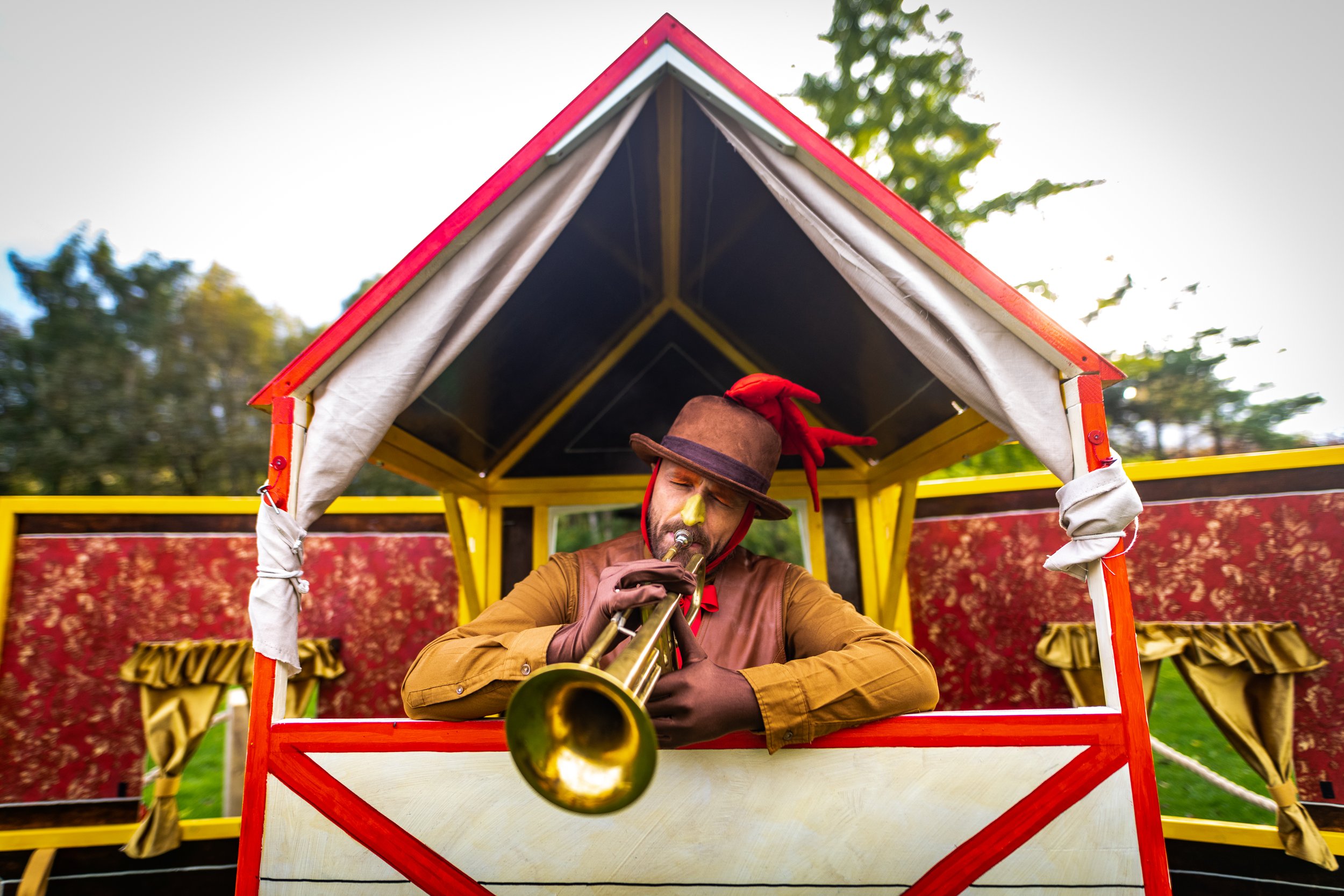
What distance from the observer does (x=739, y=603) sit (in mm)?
2520

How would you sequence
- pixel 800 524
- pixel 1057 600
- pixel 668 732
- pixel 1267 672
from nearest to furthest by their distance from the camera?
pixel 668 732 < pixel 1267 672 < pixel 1057 600 < pixel 800 524

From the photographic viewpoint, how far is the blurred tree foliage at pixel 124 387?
11.9m

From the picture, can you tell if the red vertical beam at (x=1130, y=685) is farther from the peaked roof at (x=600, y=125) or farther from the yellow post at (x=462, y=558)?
the yellow post at (x=462, y=558)

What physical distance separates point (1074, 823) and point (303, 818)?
7.43 ft

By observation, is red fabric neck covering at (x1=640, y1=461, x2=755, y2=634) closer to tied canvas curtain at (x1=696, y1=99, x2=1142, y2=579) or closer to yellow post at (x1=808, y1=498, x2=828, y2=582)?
tied canvas curtain at (x1=696, y1=99, x2=1142, y2=579)

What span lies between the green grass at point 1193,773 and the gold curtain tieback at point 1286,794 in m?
1.47

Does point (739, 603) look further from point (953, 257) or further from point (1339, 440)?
point (1339, 440)

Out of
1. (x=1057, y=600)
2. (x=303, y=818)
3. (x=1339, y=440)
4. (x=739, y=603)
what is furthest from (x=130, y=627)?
(x=1339, y=440)

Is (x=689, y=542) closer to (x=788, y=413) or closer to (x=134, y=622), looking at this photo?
(x=788, y=413)

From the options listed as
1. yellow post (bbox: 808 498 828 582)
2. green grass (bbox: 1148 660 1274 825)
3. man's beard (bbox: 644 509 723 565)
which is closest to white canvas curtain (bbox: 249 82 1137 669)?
man's beard (bbox: 644 509 723 565)

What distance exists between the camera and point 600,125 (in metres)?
2.26

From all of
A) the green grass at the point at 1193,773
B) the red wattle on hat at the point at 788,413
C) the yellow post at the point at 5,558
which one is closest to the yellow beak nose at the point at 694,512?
the red wattle on hat at the point at 788,413

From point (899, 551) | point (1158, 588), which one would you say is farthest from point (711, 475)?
point (1158, 588)

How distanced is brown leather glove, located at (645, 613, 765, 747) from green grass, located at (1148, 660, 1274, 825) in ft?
15.5
